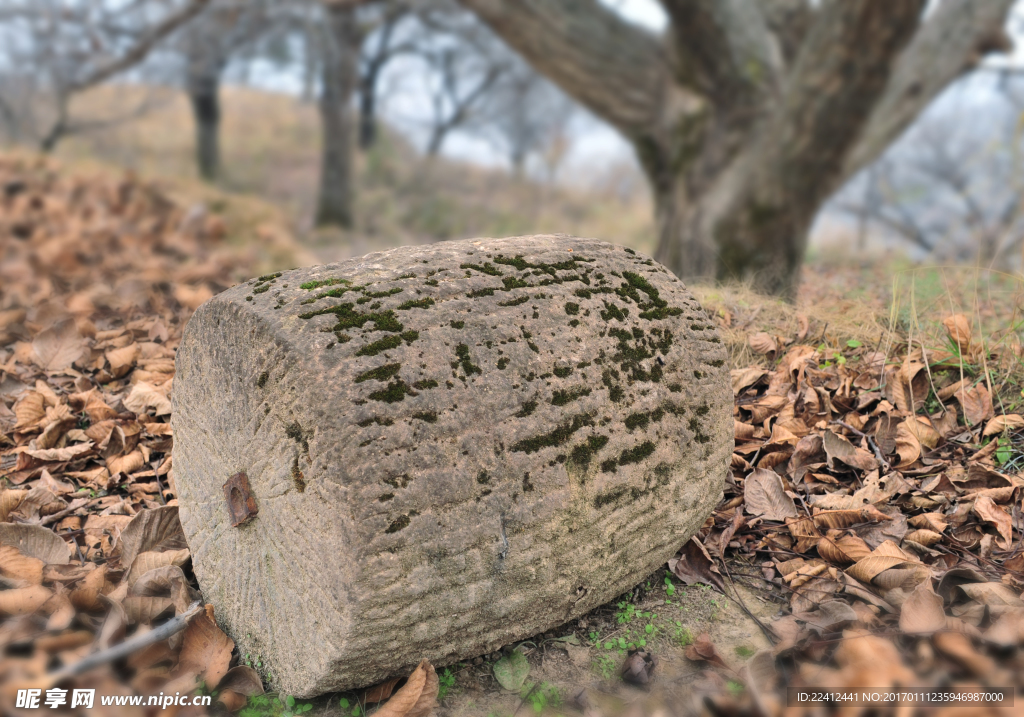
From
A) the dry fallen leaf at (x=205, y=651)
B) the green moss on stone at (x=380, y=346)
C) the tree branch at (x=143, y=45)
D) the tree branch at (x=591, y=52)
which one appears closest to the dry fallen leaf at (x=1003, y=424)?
the green moss on stone at (x=380, y=346)

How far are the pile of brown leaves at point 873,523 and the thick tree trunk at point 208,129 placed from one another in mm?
13656

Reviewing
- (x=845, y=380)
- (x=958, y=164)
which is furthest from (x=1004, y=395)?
(x=958, y=164)

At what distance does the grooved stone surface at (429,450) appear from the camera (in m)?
1.61

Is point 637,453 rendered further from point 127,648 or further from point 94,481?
point 94,481

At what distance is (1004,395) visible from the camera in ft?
9.55

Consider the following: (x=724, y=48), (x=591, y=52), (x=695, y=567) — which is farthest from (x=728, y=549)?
(x=591, y=52)

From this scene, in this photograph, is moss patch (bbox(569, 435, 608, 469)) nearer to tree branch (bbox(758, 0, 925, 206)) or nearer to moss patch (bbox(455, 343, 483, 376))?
moss patch (bbox(455, 343, 483, 376))

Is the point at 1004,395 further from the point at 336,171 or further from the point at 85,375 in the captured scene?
the point at 336,171

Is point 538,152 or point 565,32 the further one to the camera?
point 538,152

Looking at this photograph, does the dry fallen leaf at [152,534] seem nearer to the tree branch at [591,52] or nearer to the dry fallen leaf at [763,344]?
the dry fallen leaf at [763,344]

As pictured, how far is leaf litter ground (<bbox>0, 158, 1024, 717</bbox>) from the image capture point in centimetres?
164

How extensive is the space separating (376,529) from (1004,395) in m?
2.79

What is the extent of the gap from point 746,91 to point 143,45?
7249mm

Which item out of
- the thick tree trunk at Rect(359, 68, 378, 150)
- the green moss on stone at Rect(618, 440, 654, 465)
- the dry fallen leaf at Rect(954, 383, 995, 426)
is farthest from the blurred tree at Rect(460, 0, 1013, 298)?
the thick tree trunk at Rect(359, 68, 378, 150)
